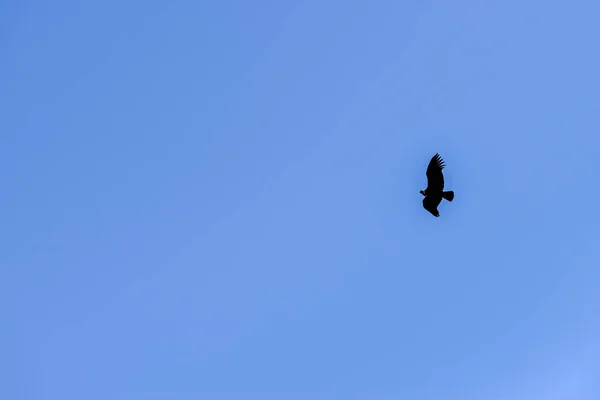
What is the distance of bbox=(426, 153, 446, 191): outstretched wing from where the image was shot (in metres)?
60.1

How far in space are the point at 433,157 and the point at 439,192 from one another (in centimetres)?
234

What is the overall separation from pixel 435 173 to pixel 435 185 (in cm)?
101

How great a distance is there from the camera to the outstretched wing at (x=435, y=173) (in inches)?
2366

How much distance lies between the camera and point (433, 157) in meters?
60.0

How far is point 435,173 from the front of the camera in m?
60.3

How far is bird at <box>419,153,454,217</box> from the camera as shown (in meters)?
60.1

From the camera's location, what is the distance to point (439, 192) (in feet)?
201

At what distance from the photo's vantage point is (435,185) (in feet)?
200

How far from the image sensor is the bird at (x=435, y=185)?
6012 cm
